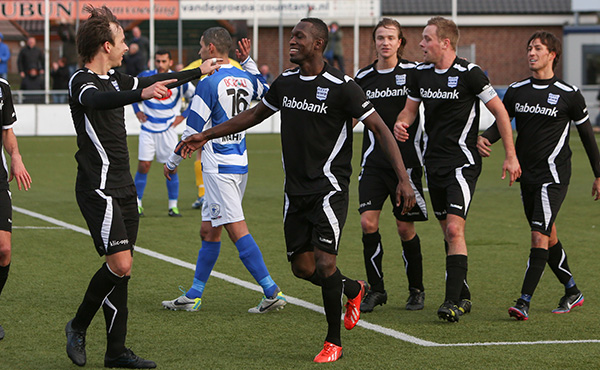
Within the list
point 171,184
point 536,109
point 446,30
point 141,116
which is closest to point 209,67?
point 446,30

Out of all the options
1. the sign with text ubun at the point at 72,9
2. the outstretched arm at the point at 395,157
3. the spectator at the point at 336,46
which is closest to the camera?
the outstretched arm at the point at 395,157

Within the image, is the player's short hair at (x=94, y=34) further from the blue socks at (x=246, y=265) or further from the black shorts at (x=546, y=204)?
the black shorts at (x=546, y=204)

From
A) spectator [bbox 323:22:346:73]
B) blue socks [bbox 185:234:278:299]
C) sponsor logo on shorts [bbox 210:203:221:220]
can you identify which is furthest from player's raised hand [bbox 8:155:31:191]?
spectator [bbox 323:22:346:73]

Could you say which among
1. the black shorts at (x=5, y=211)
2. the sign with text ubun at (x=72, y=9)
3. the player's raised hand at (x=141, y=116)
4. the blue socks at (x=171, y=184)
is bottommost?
the blue socks at (x=171, y=184)

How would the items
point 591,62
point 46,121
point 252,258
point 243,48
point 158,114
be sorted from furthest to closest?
point 591,62, point 46,121, point 158,114, point 243,48, point 252,258

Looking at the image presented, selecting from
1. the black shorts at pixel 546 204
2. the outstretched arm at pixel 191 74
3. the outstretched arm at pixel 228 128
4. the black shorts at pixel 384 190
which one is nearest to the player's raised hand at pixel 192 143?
the outstretched arm at pixel 228 128

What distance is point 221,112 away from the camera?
7562 millimetres

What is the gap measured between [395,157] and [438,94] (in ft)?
4.57

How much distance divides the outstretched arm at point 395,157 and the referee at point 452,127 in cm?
112

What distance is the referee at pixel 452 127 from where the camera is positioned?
704 cm

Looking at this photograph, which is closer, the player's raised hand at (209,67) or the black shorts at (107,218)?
the black shorts at (107,218)

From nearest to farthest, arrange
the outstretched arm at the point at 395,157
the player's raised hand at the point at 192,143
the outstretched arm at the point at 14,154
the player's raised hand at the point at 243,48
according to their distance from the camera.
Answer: the outstretched arm at the point at 395,157 → the player's raised hand at the point at 192,143 → the outstretched arm at the point at 14,154 → the player's raised hand at the point at 243,48

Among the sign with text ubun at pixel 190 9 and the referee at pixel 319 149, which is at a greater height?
the sign with text ubun at pixel 190 9

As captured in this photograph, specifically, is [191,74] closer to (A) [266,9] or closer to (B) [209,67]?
(B) [209,67]
